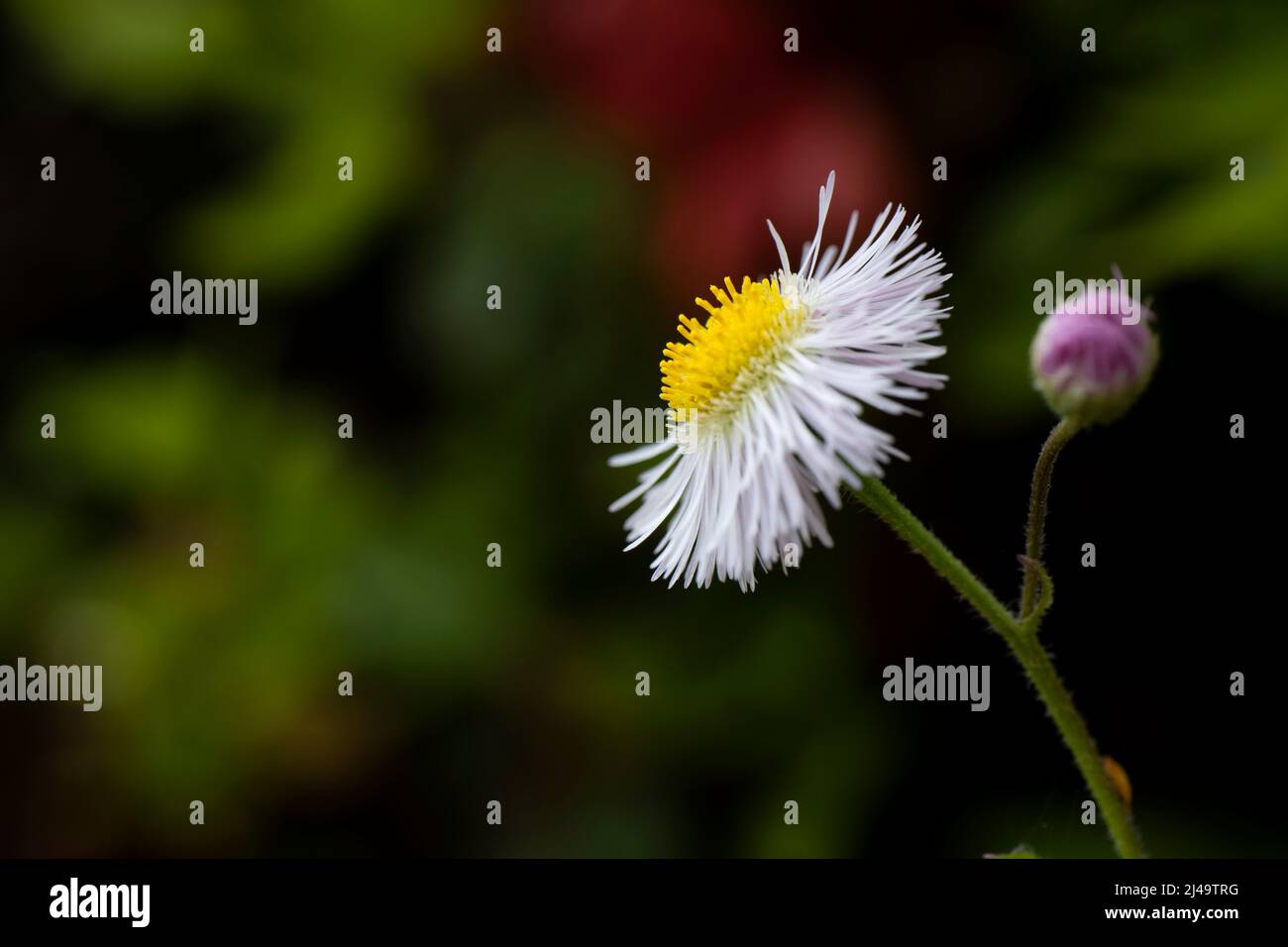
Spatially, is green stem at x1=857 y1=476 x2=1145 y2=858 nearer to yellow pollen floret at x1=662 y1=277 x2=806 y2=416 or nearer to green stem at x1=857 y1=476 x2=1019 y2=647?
green stem at x1=857 y1=476 x2=1019 y2=647

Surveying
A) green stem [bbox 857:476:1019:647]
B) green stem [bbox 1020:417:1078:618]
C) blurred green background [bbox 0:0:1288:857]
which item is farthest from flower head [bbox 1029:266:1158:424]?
blurred green background [bbox 0:0:1288:857]

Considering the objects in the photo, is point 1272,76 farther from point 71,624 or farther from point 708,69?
point 71,624

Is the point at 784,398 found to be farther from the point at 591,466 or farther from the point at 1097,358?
the point at 591,466

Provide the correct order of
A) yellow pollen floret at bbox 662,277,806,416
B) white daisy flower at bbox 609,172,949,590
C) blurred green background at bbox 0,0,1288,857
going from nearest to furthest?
white daisy flower at bbox 609,172,949,590 < yellow pollen floret at bbox 662,277,806,416 < blurred green background at bbox 0,0,1288,857

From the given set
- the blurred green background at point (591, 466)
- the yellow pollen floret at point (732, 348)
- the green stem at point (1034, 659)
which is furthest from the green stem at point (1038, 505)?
the blurred green background at point (591, 466)
